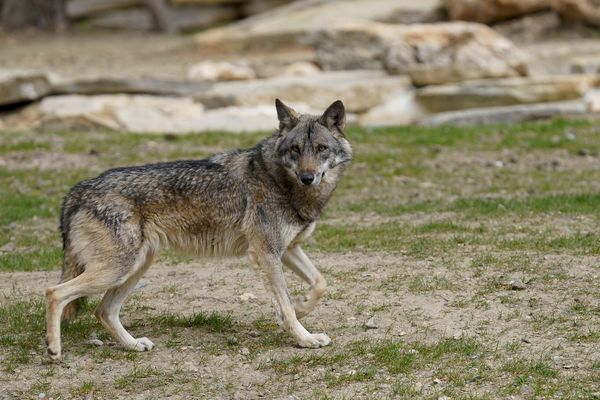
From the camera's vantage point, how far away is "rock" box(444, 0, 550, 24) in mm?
25938

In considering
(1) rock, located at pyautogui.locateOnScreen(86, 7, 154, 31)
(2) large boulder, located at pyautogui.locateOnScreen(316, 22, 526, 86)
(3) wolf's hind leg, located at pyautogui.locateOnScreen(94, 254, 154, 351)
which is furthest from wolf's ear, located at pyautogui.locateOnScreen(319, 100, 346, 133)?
(1) rock, located at pyautogui.locateOnScreen(86, 7, 154, 31)

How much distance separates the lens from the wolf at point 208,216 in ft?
22.4

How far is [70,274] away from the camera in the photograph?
276 inches

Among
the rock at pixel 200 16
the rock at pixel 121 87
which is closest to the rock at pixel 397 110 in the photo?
the rock at pixel 121 87

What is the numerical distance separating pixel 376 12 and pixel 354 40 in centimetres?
584

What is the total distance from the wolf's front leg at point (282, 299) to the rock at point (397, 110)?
38.0ft

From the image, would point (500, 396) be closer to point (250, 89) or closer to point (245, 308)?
point (245, 308)

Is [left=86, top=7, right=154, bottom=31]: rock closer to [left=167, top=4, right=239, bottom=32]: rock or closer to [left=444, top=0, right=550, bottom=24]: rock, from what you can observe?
[left=167, top=4, right=239, bottom=32]: rock

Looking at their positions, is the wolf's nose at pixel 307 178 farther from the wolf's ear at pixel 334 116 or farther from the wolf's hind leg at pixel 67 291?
the wolf's hind leg at pixel 67 291

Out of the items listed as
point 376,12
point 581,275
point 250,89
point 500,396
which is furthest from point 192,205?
point 376,12

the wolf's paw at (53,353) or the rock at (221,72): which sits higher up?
the wolf's paw at (53,353)

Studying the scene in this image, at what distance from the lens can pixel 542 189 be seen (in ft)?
40.7

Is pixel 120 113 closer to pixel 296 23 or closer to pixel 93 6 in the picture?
pixel 296 23

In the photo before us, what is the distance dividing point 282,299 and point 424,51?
14.4 metres
